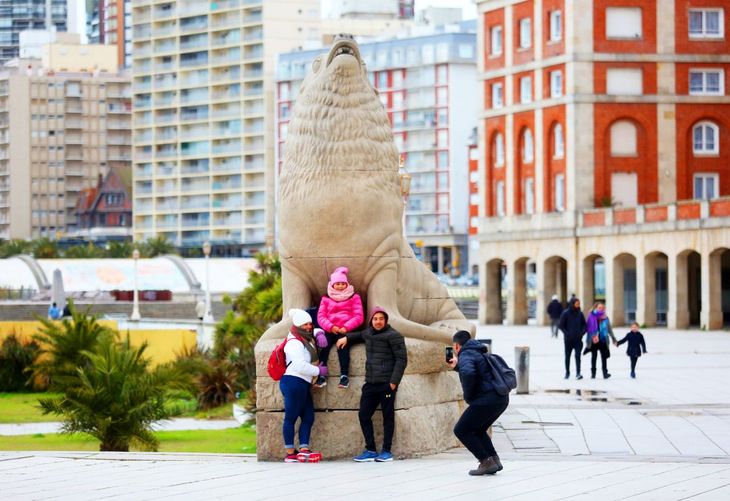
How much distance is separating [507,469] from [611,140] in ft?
176

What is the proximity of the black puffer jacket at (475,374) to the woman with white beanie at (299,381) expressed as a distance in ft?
5.91

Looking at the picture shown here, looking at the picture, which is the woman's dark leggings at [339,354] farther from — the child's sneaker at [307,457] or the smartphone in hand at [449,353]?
the smartphone in hand at [449,353]

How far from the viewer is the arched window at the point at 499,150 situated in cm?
7344

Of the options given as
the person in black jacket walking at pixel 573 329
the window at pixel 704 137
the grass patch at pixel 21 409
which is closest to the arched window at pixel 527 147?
the window at pixel 704 137

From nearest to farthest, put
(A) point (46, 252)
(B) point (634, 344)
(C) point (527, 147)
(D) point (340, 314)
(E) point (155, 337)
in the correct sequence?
(D) point (340, 314) < (B) point (634, 344) < (E) point (155, 337) < (C) point (527, 147) < (A) point (46, 252)

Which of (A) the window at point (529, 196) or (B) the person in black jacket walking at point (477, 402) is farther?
(A) the window at point (529, 196)

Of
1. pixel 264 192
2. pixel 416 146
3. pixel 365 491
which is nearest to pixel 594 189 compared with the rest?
pixel 365 491

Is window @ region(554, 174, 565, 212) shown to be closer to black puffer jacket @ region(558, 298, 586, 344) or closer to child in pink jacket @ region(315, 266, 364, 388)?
black puffer jacket @ region(558, 298, 586, 344)

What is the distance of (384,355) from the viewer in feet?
51.2

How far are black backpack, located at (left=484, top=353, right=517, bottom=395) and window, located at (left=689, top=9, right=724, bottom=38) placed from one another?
181 ft

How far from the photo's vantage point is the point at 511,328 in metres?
66.3

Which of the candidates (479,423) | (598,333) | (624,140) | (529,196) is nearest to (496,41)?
(529,196)

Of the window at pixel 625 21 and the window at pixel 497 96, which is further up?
the window at pixel 625 21

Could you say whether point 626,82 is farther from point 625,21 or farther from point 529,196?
point 529,196
